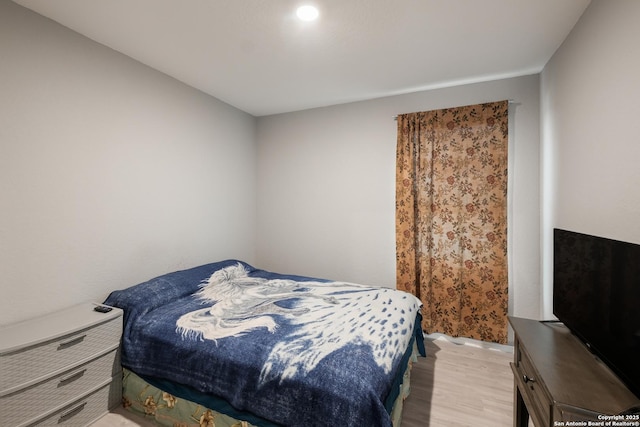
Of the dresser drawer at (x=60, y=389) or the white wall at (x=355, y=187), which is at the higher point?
the white wall at (x=355, y=187)

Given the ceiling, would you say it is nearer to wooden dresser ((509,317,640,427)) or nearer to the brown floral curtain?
the brown floral curtain

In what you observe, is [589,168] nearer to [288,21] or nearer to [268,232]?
[288,21]

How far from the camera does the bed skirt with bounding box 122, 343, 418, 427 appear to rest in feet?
5.21

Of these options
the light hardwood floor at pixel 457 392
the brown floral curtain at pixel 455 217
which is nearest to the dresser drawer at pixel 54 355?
the light hardwood floor at pixel 457 392

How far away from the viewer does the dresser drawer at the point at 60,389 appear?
145 centimetres

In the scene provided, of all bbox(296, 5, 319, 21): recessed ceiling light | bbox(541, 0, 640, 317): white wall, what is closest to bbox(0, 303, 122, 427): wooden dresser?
bbox(296, 5, 319, 21): recessed ceiling light

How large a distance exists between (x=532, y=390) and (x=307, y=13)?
2.44 m

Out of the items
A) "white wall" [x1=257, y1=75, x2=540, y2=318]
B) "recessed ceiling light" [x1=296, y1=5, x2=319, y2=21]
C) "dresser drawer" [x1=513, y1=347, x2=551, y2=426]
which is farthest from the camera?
"white wall" [x1=257, y1=75, x2=540, y2=318]

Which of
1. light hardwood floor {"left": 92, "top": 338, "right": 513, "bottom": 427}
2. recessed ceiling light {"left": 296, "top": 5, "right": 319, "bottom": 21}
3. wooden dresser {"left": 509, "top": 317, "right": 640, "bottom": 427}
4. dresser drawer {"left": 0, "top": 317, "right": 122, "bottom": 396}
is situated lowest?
light hardwood floor {"left": 92, "top": 338, "right": 513, "bottom": 427}

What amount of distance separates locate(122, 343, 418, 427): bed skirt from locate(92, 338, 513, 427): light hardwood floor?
8 centimetres

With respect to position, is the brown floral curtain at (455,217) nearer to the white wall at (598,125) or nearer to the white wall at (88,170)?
the white wall at (598,125)

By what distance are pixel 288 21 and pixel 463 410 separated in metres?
2.96

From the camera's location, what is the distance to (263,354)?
1538 mm

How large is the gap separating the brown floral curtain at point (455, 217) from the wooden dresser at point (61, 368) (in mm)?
2660
